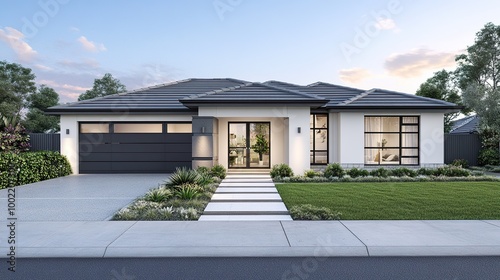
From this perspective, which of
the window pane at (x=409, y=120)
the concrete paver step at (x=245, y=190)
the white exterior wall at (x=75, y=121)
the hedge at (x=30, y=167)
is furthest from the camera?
the white exterior wall at (x=75, y=121)

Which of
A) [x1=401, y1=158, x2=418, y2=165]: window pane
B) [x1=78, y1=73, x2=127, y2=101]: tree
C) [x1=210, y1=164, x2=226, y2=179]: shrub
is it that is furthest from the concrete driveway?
[x1=78, y1=73, x2=127, y2=101]: tree

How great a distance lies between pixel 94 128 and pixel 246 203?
11.1 m

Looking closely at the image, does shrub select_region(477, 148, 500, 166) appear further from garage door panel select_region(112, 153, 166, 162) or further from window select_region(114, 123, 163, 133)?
window select_region(114, 123, 163, 133)

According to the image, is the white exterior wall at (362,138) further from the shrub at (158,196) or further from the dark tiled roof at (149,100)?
the shrub at (158,196)

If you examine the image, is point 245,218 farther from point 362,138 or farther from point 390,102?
point 390,102

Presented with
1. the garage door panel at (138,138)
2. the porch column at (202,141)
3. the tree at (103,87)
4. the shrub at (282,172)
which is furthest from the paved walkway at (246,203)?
the tree at (103,87)

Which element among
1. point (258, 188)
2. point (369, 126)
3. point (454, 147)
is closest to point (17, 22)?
point (258, 188)

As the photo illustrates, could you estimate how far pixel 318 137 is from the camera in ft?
51.3

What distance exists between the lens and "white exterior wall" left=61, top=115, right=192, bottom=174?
15242 mm

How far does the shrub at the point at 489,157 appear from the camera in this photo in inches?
654

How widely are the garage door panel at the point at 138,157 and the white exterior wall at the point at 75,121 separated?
1741 mm

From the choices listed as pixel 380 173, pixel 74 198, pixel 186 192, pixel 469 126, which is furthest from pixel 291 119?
pixel 469 126

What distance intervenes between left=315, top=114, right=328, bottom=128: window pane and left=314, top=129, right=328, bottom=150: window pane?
0.85ft

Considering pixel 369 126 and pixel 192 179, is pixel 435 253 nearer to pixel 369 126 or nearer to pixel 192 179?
pixel 192 179
